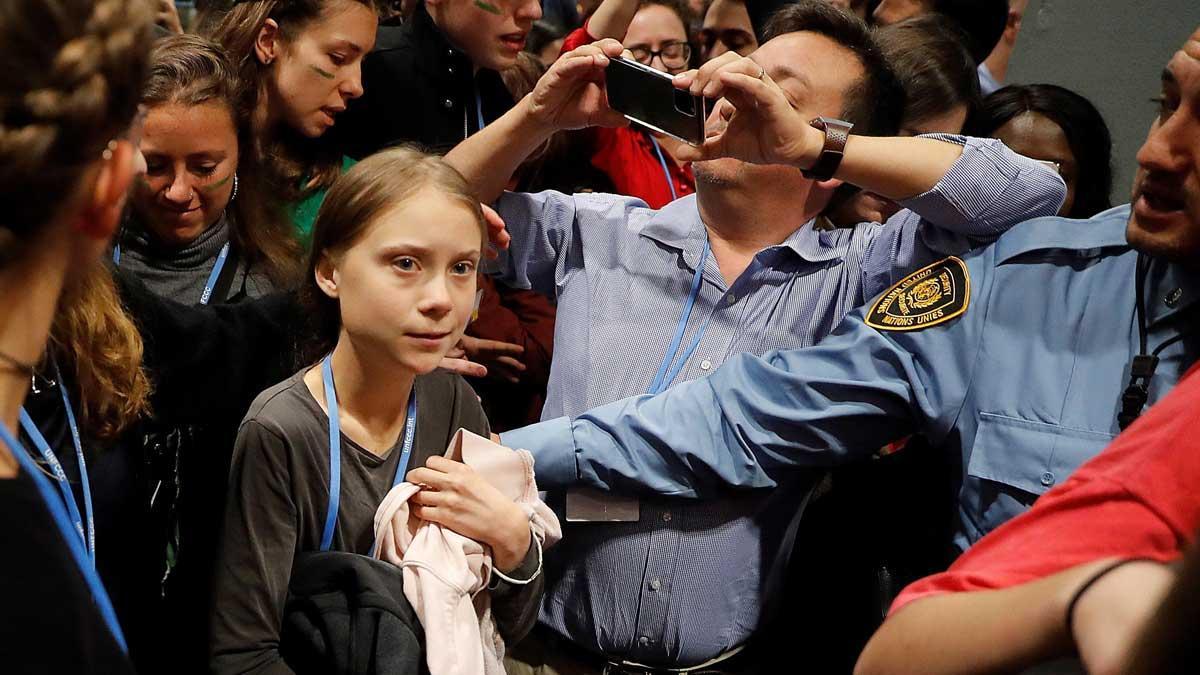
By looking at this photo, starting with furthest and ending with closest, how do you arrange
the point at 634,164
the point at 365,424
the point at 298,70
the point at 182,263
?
the point at 634,164 → the point at 298,70 → the point at 182,263 → the point at 365,424

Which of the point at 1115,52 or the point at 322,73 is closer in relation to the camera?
the point at 322,73

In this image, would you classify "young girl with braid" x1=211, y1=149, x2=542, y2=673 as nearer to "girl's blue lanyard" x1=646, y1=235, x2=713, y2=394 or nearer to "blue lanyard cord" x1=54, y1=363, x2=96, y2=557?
"blue lanyard cord" x1=54, y1=363, x2=96, y2=557

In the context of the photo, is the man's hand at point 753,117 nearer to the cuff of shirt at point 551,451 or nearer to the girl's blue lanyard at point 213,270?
the cuff of shirt at point 551,451

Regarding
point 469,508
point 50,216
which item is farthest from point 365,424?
point 50,216

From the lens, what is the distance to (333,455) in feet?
5.41

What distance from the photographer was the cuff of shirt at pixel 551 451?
195cm

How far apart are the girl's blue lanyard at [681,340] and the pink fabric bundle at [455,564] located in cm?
40

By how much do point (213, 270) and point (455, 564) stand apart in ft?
2.73

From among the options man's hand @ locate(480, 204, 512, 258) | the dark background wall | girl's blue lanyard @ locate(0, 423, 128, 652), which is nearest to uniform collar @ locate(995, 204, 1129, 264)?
man's hand @ locate(480, 204, 512, 258)

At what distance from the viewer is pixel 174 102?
2.04 metres

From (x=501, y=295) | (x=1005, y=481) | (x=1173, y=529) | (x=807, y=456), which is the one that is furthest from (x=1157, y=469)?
(x=501, y=295)

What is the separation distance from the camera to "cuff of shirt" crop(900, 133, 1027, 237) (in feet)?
6.17

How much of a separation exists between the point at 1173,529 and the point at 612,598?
1.18 metres

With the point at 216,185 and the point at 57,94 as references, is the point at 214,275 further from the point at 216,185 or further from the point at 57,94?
the point at 57,94
